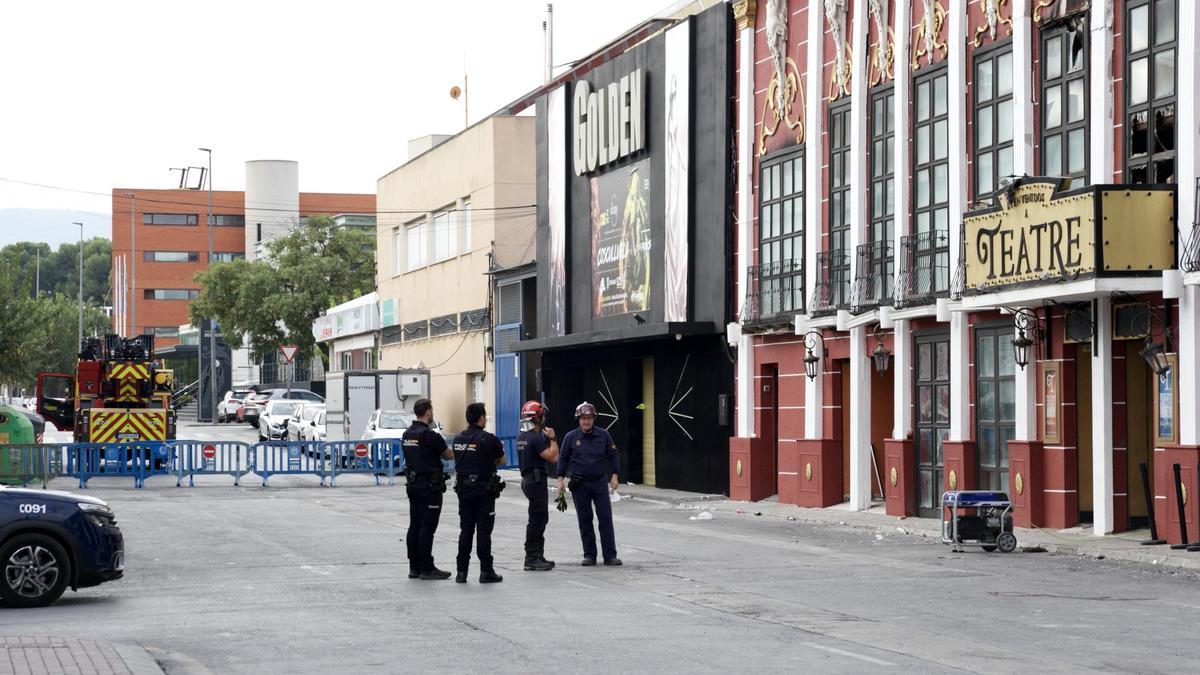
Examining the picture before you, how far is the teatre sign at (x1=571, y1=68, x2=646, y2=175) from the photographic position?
1484 inches

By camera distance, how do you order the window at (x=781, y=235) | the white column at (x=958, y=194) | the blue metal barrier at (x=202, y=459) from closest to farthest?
1. the white column at (x=958, y=194)
2. the window at (x=781, y=235)
3. the blue metal barrier at (x=202, y=459)

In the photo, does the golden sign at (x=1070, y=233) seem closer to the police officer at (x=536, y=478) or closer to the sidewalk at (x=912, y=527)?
the sidewalk at (x=912, y=527)

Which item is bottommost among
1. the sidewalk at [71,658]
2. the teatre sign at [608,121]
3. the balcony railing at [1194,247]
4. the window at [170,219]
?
the sidewalk at [71,658]

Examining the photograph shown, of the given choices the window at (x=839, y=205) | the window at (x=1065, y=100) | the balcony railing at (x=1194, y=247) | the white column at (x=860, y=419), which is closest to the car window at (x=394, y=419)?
the window at (x=839, y=205)

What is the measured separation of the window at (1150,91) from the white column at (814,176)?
890 cm

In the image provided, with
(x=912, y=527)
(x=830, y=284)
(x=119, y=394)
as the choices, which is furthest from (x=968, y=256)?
(x=119, y=394)

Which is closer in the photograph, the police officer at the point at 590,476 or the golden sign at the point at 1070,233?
A: the police officer at the point at 590,476

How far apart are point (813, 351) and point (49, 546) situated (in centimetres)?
1757

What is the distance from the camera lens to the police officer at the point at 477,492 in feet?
56.4

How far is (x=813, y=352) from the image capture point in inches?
1195

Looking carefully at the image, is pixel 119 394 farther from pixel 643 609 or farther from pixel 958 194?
pixel 643 609

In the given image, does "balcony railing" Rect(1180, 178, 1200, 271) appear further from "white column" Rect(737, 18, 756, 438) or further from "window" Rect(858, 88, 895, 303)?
"white column" Rect(737, 18, 756, 438)

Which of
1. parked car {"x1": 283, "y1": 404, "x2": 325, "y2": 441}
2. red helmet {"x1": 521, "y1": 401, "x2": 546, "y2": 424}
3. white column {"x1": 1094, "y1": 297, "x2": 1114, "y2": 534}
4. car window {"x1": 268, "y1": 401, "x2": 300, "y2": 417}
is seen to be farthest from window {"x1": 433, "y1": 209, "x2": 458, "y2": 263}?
red helmet {"x1": 521, "y1": 401, "x2": 546, "y2": 424}

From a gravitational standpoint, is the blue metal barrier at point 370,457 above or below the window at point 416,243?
below
